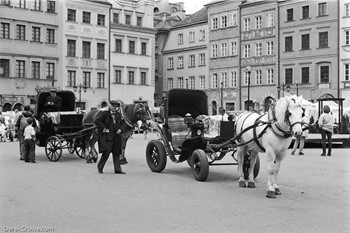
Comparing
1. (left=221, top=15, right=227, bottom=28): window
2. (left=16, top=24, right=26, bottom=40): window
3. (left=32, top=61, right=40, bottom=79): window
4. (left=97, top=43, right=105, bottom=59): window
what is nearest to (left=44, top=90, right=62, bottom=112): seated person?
(left=16, top=24, right=26, bottom=40): window

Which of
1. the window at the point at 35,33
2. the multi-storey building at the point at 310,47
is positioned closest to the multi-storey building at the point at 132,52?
the window at the point at 35,33

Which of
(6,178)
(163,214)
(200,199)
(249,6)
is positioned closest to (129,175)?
(6,178)

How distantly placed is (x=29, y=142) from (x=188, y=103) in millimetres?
5729

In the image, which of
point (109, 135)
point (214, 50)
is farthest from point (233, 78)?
point (109, 135)

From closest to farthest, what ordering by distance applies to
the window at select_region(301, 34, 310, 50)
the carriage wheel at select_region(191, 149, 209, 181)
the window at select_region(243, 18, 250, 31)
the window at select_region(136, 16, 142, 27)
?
the carriage wheel at select_region(191, 149, 209, 181), the window at select_region(301, 34, 310, 50), the window at select_region(243, 18, 250, 31), the window at select_region(136, 16, 142, 27)

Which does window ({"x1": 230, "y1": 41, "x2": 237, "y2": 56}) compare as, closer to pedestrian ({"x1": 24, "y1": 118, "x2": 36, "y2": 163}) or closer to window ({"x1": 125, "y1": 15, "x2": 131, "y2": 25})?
window ({"x1": 125, "y1": 15, "x2": 131, "y2": 25})

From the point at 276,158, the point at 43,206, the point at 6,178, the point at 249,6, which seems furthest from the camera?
the point at 249,6

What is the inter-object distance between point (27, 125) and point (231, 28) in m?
46.4

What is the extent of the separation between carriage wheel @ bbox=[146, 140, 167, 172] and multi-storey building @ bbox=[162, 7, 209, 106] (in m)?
50.7

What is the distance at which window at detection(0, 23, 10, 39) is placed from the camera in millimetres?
50000

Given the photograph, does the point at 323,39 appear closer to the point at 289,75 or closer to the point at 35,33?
the point at 289,75

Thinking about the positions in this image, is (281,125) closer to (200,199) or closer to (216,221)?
(200,199)

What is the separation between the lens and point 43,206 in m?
8.95

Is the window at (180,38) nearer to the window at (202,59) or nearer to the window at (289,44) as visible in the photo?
the window at (202,59)
